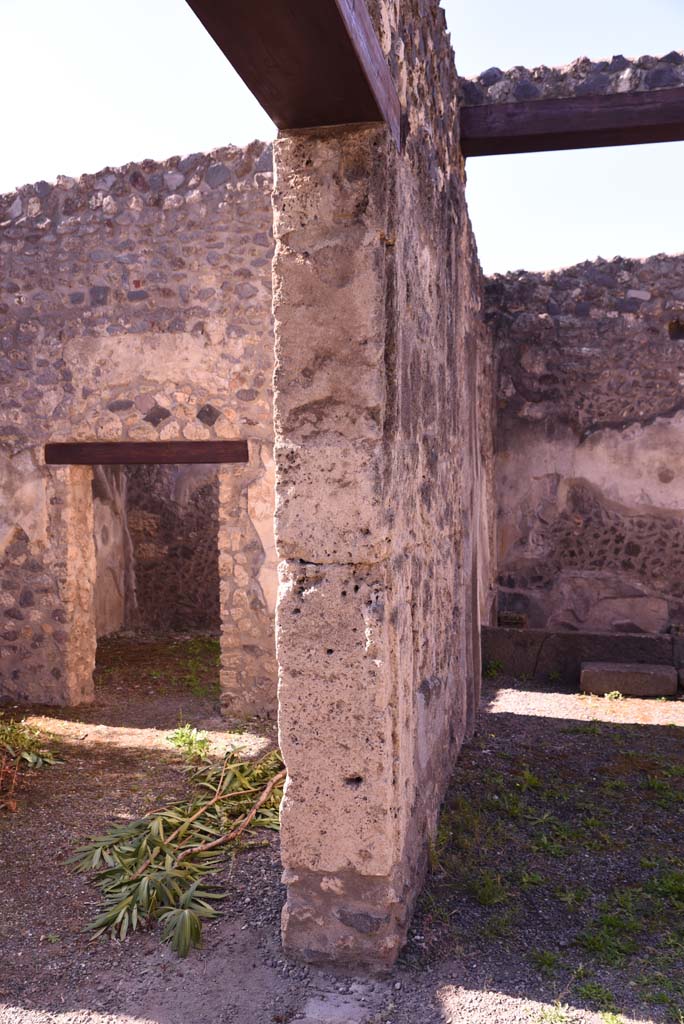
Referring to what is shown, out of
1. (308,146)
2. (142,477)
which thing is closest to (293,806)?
(308,146)

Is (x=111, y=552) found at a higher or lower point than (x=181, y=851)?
higher

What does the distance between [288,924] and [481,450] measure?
207 inches

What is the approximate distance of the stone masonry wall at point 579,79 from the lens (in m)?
4.66

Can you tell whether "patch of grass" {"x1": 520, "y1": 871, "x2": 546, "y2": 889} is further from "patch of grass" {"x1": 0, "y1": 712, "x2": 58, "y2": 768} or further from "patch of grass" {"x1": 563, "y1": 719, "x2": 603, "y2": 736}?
"patch of grass" {"x1": 0, "y1": 712, "x2": 58, "y2": 768}

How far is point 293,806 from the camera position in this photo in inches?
116

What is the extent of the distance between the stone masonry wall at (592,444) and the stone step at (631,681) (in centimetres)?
147

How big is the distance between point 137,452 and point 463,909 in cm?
401

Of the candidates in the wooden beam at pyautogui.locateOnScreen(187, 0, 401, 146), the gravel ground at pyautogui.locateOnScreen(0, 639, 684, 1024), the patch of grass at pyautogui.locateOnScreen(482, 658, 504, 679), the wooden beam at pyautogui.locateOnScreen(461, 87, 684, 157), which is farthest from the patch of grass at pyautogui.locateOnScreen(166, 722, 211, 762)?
the wooden beam at pyautogui.locateOnScreen(461, 87, 684, 157)

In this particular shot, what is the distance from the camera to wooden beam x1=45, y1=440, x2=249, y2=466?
6091 millimetres

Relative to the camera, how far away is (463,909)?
327 centimetres

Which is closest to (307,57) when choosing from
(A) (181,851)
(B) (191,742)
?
(A) (181,851)

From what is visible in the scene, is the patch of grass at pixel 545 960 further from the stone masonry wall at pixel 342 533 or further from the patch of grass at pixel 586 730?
the patch of grass at pixel 586 730

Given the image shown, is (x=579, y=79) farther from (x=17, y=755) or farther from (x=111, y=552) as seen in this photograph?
(x=111, y=552)

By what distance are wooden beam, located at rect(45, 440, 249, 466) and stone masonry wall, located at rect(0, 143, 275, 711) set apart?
0.07 meters
